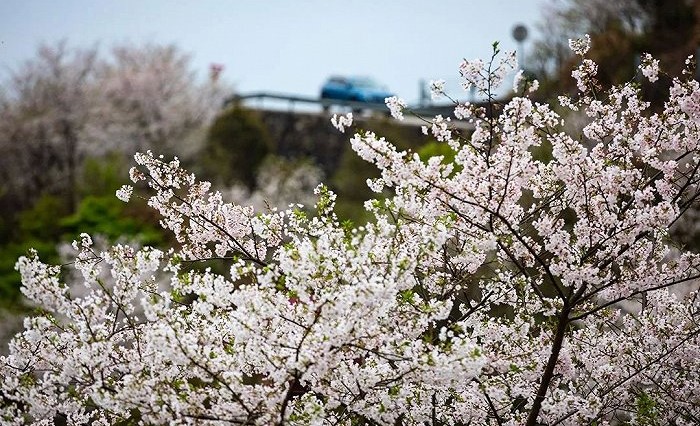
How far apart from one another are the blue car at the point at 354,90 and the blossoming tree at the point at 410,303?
23.8 metres

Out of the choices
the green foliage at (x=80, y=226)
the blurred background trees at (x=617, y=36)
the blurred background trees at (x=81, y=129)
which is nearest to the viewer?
the green foliage at (x=80, y=226)

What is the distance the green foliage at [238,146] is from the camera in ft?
91.2

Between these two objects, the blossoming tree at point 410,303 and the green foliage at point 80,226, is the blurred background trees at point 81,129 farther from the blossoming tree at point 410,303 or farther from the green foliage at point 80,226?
the blossoming tree at point 410,303

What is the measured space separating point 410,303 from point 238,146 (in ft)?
78.1

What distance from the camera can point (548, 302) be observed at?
205 inches

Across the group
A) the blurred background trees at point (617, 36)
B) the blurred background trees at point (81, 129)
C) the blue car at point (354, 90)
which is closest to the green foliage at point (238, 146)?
the blurred background trees at point (81, 129)

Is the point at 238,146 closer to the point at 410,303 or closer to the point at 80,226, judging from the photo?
the point at 80,226

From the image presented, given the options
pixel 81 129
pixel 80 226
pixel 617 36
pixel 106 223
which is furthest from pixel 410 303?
pixel 81 129

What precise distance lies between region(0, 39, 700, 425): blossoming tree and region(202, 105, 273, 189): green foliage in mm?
22278

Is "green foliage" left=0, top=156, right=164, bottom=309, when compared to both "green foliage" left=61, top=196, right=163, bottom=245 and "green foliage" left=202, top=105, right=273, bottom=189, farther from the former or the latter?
"green foliage" left=202, top=105, right=273, bottom=189

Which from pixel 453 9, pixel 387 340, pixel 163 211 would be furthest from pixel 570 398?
pixel 453 9

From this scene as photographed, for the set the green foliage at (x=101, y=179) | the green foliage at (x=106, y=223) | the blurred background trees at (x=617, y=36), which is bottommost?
the green foliage at (x=106, y=223)

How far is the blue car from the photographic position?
29406 mm

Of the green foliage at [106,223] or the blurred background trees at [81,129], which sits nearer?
the green foliage at [106,223]
